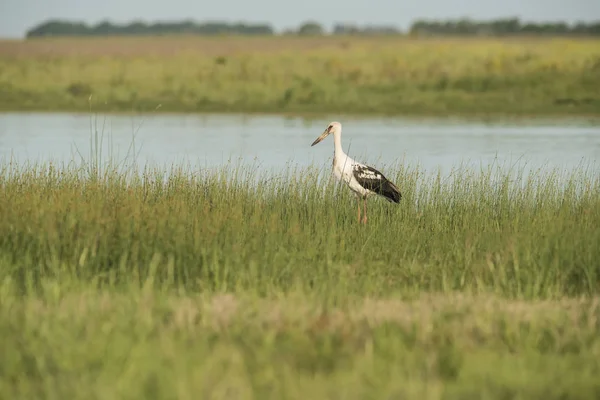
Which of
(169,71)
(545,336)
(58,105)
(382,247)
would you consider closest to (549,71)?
(169,71)

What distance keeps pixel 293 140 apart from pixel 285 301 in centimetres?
2036

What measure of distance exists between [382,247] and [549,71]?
3480 cm

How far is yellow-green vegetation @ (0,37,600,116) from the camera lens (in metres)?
37.9

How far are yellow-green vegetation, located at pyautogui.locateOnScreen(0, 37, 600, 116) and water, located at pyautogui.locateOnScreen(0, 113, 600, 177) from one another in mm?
1107

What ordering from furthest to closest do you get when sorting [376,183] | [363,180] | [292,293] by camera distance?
[363,180], [376,183], [292,293]

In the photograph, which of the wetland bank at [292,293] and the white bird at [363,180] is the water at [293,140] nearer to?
the white bird at [363,180]

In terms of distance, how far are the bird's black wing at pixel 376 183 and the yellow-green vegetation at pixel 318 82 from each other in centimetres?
2498

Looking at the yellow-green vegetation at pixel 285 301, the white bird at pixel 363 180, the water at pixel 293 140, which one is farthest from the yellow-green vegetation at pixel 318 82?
the yellow-green vegetation at pixel 285 301

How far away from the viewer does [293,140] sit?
1088 inches

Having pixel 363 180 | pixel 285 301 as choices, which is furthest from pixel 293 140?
pixel 285 301

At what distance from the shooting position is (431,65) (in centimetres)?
4556

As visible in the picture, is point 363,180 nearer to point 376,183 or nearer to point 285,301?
point 376,183

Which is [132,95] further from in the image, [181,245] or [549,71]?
[181,245]

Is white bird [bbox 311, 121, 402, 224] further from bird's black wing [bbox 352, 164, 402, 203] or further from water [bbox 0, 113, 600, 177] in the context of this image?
water [bbox 0, 113, 600, 177]
